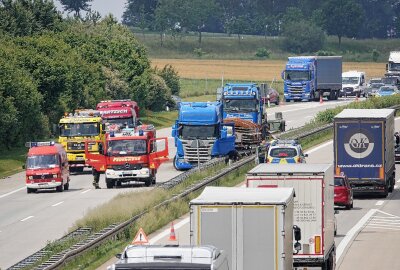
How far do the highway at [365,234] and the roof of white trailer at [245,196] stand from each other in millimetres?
9154

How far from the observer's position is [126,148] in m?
56.5

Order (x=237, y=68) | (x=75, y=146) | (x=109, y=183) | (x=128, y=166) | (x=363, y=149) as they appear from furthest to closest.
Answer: (x=237, y=68)
(x=75, y=146)
(x=109, y=183)
(x=128, y=166)
(x=363, y=149)

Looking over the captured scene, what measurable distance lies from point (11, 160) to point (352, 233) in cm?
3072

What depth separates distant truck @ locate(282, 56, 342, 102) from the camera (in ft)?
382

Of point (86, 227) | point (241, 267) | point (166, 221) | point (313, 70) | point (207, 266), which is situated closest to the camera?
point (207, 266)

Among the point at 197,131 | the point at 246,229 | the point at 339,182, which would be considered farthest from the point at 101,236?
the point at 197,131

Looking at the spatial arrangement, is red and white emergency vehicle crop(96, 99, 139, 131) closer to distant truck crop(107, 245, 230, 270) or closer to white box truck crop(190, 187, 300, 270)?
white box truck crop(190, 187, 300, 270)

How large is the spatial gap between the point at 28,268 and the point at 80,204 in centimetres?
2083

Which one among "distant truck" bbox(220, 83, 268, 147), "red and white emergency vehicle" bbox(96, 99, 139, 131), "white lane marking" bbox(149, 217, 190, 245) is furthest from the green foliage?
"white lane marking" bbox(149, 217, 190, 245)

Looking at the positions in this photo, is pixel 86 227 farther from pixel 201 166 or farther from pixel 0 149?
pixel 0 149

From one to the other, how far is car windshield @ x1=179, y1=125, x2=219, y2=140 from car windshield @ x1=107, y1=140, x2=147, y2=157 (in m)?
5.73

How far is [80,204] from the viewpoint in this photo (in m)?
51.8

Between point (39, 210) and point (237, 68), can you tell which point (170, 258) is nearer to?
point (39, 210)

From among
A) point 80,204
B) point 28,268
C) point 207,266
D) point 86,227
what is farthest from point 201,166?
point 207,266
